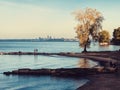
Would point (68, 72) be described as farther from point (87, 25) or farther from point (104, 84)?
point (87, 25)

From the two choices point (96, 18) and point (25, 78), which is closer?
point (25, 78)

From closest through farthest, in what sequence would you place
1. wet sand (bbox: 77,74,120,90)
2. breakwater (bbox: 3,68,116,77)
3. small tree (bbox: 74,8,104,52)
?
wet sand (bbox: 77,74,120,90), breakwater (bbox: 3,68,116,77), small tree (bbox: 74,8,104,52)

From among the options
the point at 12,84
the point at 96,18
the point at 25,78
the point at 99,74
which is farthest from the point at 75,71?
the point at 96,18

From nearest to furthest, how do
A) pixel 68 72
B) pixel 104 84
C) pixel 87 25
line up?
pixel 104 84, pixel 68 72, pixel 87 25

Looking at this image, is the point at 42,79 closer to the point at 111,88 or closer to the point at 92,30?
the point at 111,88

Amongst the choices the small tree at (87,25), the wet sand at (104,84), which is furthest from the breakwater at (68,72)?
the small tree at (87,25)

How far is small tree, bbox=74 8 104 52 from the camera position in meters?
109

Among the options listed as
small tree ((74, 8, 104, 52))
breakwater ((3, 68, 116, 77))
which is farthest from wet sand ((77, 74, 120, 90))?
small tree ((74, 8, 104, 52))

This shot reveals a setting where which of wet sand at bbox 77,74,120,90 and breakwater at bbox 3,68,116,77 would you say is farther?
breakwater at bbox 3,68,116,77

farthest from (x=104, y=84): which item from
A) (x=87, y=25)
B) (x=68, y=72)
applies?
(x=87, y=25)

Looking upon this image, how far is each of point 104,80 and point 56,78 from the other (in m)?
9.42

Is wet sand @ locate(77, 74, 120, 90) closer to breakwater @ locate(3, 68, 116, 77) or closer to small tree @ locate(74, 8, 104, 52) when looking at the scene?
breakwater @ locate(3, 68, 116, 77)

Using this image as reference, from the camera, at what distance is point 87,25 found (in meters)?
111

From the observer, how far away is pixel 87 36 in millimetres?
113562
